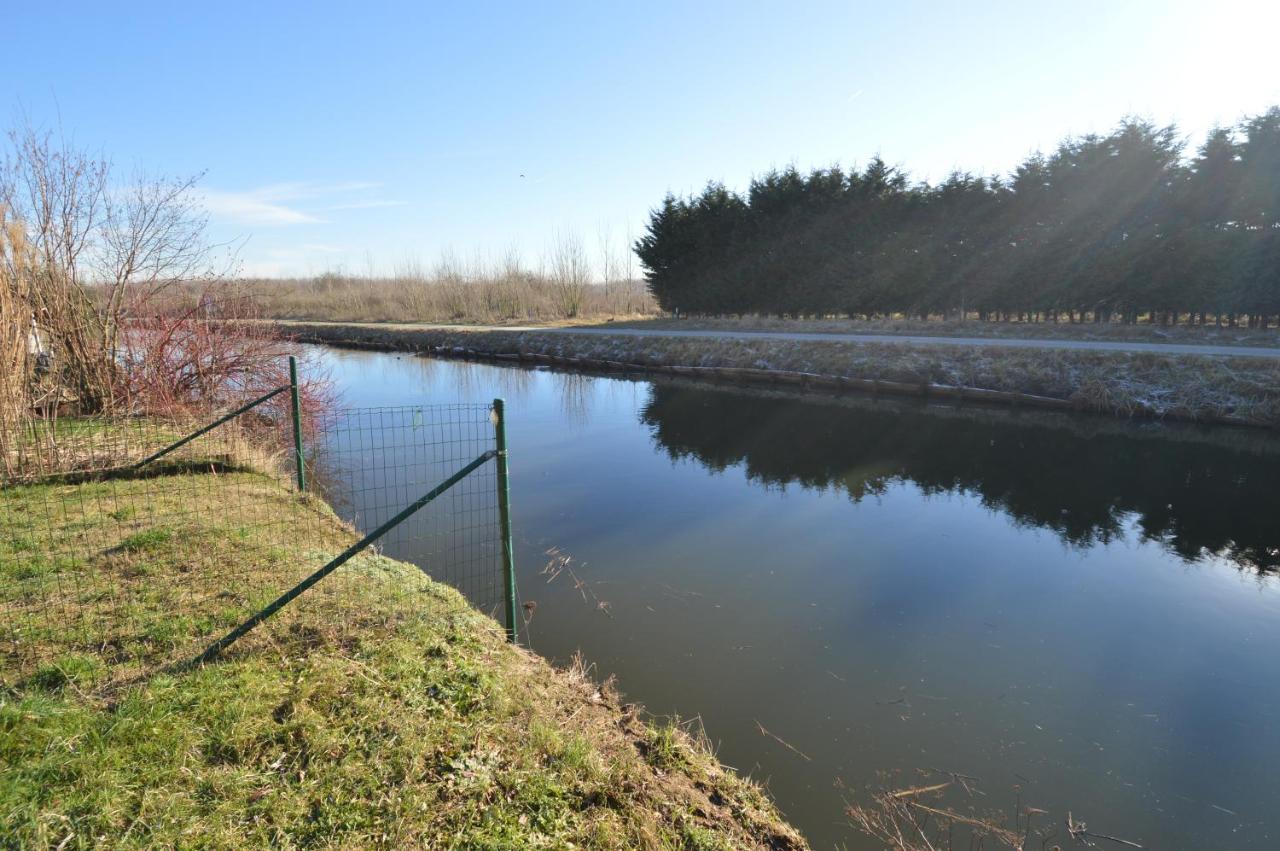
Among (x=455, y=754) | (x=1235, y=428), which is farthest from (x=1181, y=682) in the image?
(x=1235, y=428)

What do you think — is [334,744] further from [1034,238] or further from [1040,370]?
[1034,238]

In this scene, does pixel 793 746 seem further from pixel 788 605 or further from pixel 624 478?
pixel 624 478

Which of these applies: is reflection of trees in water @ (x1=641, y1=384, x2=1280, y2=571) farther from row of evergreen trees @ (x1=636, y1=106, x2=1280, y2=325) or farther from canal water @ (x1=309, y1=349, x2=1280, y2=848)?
row of evergreen trees @ (x1=636, y1=106, x2=1280, y2=325)

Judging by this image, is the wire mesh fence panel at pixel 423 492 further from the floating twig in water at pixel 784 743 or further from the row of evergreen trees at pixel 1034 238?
the row of evergreen trees at pixel 1034 238

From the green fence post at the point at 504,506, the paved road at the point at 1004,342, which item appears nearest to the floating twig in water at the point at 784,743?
the green fence post at the point at 504,506

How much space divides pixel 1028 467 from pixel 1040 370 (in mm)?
5400

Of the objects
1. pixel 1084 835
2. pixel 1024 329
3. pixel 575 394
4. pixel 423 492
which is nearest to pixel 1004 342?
pixel 1024 329

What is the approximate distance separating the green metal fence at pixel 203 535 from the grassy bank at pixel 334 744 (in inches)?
1.9

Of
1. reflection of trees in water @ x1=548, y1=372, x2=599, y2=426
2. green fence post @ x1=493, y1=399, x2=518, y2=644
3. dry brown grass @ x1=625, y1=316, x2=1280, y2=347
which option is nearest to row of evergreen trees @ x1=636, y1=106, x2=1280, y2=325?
dry brown grass @ x1=625, y1=316, x2=1280, y2=347

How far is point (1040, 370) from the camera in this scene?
14.6 meters

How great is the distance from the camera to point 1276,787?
3.69 metres

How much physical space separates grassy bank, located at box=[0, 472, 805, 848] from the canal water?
0.90 metres

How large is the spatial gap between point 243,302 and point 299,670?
9.79 meters

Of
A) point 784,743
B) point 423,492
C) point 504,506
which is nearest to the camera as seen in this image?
point 784,743
